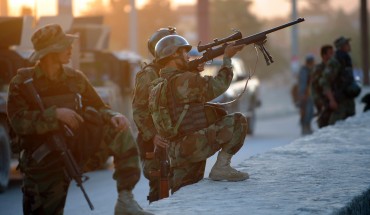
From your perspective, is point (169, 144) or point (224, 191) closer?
point (224, 191)

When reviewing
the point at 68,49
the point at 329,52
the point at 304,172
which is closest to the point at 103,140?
the point at 68,49

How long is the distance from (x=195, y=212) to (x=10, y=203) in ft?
21.0

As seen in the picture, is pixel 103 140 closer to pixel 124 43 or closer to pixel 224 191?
pixel 224 191

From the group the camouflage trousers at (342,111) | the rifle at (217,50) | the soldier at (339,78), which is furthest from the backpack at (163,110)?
the camouflage trousers at (342,111)

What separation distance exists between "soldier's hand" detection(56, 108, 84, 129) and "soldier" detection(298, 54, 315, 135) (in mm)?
15753

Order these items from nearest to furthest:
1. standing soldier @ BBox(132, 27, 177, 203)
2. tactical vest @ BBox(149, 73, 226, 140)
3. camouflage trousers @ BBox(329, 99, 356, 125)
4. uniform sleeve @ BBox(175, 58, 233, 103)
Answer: uniform sleeve @ BBox(175, 58, 233, 103), tactical vest @ BBox(149, 73, 226, 140), standing soldier @ BBox(132, 27, 177, 203), camouflage trousers @ BBox(329, 99, 356, 125)

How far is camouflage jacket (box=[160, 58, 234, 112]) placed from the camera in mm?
8422

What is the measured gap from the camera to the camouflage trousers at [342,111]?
17.0 meters

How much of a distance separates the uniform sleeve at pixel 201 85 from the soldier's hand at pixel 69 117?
4.60ft

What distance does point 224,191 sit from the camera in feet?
26.7

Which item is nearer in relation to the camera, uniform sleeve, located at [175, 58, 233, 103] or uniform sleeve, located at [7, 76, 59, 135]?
uniform sleeve, located at [7, 76, 59, 135]

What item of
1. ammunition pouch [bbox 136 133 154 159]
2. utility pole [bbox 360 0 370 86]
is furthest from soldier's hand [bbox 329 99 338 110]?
utility pole [bbox 360 0 370 86]

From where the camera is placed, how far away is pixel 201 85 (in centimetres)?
845

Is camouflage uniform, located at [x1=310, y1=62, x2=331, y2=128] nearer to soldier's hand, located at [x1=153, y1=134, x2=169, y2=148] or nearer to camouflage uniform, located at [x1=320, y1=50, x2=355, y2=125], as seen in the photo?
camouflage uniform, located at [x1=320, y1=50, x2=355, y2=125]
